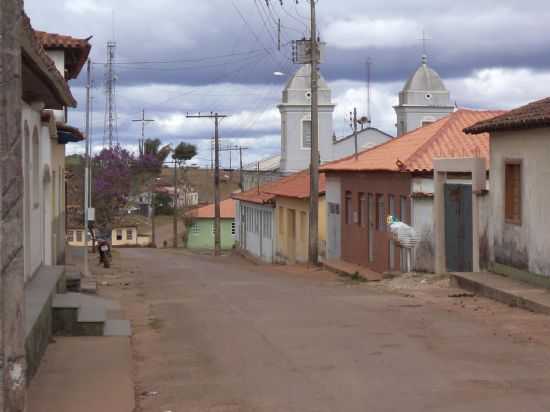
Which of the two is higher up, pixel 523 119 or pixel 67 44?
pixel 67 44

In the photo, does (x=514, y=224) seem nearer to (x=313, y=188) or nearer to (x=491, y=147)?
(x=491, y=147)

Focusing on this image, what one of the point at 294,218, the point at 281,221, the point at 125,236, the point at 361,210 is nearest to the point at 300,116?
the point at 281,221

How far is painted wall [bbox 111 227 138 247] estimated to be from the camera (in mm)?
82400

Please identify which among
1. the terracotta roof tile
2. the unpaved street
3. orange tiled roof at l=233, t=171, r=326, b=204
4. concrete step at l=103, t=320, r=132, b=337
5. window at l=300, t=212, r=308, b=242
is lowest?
the unpaved street

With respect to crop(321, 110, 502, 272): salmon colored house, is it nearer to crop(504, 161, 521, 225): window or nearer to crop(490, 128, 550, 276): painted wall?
crop(490, 128, 550, 276): painted wall

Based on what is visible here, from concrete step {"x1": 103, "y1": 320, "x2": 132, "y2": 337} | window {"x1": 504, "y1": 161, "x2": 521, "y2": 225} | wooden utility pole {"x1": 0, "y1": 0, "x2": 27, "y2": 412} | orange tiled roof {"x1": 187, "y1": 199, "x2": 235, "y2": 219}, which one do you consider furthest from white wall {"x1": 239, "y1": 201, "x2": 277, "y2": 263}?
wooden utility pole {"x1": 0, "y1": 0, "x2": 27, "y2": 412}

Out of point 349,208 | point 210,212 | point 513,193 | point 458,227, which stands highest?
point 513,193

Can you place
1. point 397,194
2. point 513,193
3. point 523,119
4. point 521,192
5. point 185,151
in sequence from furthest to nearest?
point 185,151 < point 397,194 < point 513,193 < point 521,192 < point 523,119

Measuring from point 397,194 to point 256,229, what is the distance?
29.1 meters

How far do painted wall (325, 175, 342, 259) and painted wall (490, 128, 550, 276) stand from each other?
16.1 m

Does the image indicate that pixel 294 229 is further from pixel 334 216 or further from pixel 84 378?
pixel 84 378

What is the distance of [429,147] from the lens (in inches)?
1113

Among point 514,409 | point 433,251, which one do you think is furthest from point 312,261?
point 514,409

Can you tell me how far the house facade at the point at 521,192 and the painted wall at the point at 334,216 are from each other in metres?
16.0
